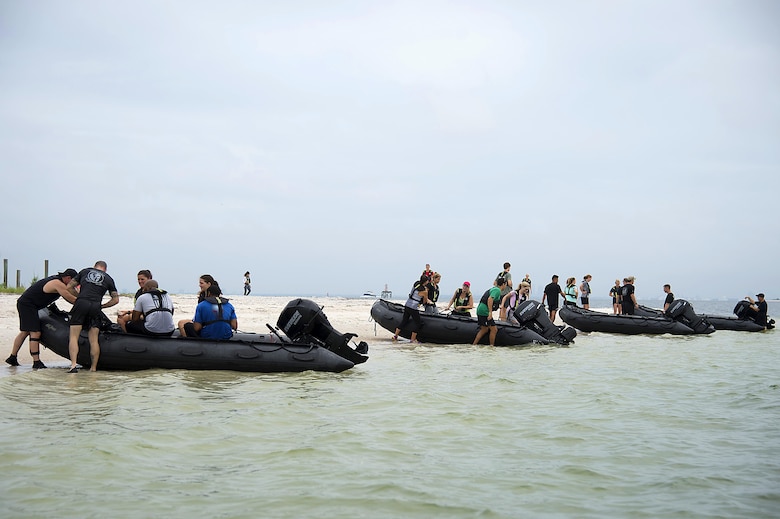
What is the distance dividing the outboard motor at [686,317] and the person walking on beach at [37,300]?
18772 millimetres

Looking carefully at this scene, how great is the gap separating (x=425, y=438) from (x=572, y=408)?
105 inches

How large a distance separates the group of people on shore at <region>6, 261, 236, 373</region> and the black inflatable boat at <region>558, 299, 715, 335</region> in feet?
44.6

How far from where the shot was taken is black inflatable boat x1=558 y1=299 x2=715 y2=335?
21.2 metres

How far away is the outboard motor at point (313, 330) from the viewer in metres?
11.2

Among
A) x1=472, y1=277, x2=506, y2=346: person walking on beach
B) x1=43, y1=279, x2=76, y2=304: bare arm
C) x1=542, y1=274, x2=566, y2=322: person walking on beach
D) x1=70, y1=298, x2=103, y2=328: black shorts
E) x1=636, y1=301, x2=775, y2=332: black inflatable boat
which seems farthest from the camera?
x1=636, y1=301, x2=775, y2=332: black inflatable boat

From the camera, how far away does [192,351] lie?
33.9 feet

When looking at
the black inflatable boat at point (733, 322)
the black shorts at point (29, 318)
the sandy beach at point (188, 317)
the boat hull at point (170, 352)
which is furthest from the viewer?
the black inflatable boat at point (733, 322)

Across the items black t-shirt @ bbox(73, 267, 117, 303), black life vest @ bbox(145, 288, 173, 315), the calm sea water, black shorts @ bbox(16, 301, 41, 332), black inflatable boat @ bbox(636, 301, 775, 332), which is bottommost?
the calm sea water

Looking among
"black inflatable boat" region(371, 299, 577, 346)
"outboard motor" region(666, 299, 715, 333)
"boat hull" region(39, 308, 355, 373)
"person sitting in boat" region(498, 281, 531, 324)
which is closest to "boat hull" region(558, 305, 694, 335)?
"outboard motor" region(666, 299, 715, 333)

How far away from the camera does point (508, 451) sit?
6.36 metres

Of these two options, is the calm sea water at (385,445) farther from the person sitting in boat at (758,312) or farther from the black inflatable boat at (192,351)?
the person sitting in boat at (758,312)

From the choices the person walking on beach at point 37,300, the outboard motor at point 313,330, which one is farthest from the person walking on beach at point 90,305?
the outboard motor at point 313,330

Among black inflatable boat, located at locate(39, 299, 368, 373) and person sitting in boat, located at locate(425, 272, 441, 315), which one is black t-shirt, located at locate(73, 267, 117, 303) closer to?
black inflatable boat, located at locate(39, 299, 368, 373)

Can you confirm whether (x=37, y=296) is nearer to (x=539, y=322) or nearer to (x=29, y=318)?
(x=29, y=318)
